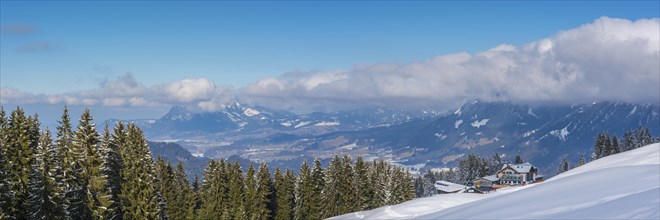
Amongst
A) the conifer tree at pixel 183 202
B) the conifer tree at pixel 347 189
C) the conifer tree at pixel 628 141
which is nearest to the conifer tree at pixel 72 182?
the conifer tree at pixel 183 202

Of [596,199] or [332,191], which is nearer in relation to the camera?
[596,199]

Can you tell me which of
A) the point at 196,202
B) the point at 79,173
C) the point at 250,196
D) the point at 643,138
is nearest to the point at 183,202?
the point at 196,202

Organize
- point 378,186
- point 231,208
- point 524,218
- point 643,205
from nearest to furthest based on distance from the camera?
point 643,205 < point 524,218 < point 231,208 < point 378,186

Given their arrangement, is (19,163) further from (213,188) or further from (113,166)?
(213,188)

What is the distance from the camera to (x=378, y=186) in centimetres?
8912

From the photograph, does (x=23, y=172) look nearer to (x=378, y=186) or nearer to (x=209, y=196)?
(x=209, y=196)

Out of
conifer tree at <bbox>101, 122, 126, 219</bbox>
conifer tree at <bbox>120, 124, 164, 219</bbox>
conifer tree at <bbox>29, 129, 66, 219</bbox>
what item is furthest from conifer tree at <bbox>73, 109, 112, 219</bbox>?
conifer tree at <bbox>120, 124, 164, 219</bbox>

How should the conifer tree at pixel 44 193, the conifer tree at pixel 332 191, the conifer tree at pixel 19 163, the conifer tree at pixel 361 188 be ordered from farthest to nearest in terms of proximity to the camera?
the conifer tree at pixel 361 188 < the conifer tree at pixel 332 191 < the conifer tree at pixel 19 163 < the conifer tree at pixel 44 193

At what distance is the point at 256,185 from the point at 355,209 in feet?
60.0

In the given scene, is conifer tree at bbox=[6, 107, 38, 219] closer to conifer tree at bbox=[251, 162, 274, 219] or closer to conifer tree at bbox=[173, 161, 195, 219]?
conifer tree at bbox=[173, 161, 195, 219]

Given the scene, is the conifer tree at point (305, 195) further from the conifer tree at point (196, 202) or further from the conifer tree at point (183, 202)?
the conifer tree at point (183, 202)

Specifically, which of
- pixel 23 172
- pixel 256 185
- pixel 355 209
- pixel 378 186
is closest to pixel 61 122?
pixel 23 172

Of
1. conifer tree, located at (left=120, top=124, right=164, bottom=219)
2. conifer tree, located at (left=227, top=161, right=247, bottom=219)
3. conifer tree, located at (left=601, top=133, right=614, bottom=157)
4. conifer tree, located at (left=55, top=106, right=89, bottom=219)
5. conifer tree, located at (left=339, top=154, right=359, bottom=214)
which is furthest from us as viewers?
conifer tree, located at (left=601, top=133, right=614, bottom=157)

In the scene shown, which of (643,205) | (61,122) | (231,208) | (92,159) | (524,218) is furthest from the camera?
(231,208)
